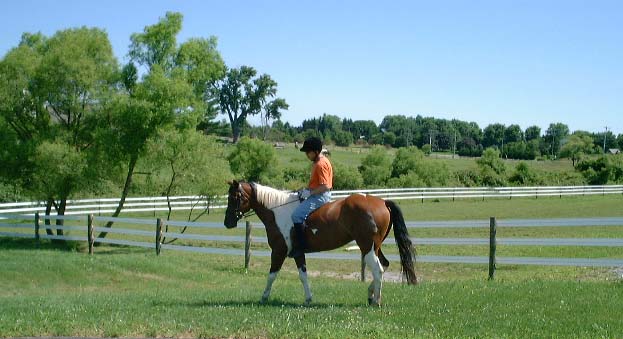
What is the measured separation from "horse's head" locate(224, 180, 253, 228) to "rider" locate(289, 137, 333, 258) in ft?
3.11

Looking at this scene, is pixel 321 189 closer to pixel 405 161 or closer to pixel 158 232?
pixel 158 232

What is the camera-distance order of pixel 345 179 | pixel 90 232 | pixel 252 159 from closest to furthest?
pixel 90 232 → pixel 252 159 → pixel 345 179

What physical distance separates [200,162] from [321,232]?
51.5 ft

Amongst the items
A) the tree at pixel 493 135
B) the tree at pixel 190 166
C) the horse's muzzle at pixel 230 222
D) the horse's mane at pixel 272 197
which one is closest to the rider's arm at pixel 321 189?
the horse's mane at pixel 272 197

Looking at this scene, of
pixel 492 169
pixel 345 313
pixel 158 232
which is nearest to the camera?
pixel 345 313

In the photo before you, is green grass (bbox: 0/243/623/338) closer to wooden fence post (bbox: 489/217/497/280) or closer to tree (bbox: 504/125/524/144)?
wooden fence post (bbox: 489/217/497/280)

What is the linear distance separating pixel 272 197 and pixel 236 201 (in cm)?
59

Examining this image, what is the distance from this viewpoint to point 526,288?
10531mm

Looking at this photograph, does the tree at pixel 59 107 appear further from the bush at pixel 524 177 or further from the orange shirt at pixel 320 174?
the bush at pixel 524 177

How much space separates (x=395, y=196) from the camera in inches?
1880

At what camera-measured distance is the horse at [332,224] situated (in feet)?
31.5

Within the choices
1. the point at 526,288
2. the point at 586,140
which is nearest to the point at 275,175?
the point at 526,288

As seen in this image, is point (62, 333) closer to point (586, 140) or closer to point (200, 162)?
point (200, 162)

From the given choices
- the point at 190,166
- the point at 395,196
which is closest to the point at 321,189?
the point at 190,166
